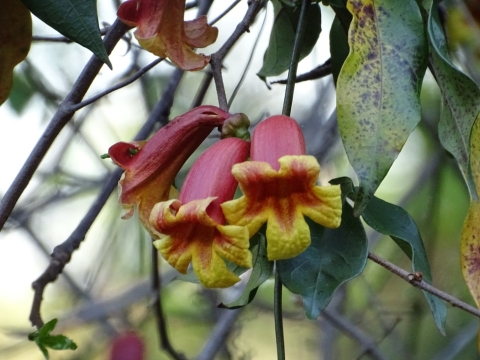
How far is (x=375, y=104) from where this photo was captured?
54cm

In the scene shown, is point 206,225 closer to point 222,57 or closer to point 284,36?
point 222,57

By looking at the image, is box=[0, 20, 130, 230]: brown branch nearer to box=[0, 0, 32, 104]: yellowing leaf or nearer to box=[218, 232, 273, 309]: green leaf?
box=[0, 0, 32, 104]: yellowing leaf

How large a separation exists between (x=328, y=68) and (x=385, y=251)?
0.93 meters

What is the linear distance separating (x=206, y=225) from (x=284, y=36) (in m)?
0.46

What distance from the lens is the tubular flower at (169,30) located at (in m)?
0.65

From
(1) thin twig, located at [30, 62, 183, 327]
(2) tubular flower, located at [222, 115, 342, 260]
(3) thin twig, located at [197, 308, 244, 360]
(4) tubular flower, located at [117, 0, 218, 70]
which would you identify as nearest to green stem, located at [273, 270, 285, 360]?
(2) tubular flower, located at [222, 115, 342, 260]

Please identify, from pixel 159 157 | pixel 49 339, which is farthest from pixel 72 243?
pixel 159 157

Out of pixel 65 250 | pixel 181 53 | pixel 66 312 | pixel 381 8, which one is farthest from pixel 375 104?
pixel 66 312

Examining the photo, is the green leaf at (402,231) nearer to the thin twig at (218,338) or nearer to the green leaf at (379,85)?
the green leaf at (379,85)

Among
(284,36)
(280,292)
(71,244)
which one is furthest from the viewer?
(71,244)

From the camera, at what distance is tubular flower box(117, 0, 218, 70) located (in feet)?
2.13

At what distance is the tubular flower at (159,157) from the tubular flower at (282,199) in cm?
10

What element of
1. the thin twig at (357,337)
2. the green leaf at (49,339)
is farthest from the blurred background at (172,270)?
the green leaf at (49,339)

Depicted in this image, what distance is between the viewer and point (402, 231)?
0.64m
